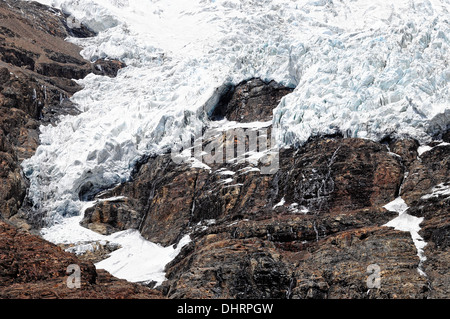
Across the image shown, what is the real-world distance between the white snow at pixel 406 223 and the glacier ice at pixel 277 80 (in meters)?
6.51

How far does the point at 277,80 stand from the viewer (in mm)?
54281

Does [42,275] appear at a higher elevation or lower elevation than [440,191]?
lower

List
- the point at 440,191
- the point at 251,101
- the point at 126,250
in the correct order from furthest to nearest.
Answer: the point at 251,101
the point at 126,250
the point at 440,191

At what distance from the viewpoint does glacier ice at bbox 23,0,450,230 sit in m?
40.2

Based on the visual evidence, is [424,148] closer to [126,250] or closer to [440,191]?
[440,191]

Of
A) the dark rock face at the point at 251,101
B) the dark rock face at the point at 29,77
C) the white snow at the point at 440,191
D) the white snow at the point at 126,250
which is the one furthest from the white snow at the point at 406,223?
the dark rock face at the point at 29,77

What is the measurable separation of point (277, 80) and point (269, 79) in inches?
39.7

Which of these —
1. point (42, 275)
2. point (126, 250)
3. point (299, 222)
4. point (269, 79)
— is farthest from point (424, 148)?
point (42, 275)

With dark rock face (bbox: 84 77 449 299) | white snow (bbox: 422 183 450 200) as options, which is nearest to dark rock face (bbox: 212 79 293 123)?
dark rock face (bbox: 84 77 449 299)

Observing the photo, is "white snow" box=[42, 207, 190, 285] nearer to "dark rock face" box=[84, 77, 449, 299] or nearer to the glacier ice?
"dark rock face" box=[84, 77, 449, 299]

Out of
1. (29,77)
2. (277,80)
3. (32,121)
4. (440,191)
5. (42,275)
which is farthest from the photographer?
(29,77)

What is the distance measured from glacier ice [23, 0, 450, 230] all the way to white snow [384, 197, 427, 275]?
6509 millimetres

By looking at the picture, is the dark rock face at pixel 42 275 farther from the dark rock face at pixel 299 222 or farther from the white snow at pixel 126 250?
the white snow at pixel 126 250
